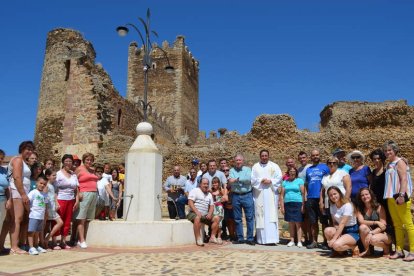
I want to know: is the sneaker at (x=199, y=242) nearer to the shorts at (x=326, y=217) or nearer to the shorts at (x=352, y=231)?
the shorts at (x=326, y=217)

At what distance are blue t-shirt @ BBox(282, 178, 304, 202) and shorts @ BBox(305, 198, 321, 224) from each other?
0.21 metres

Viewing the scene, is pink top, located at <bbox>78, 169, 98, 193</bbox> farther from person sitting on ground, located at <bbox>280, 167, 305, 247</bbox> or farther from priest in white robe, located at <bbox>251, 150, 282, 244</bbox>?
person sitting on ground, located at <bbox>280, 167, 305, 247</bbox>

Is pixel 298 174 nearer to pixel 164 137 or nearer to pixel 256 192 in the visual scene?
pixel 256 192

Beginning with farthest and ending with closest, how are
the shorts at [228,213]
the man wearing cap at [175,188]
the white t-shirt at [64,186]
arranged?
the man wearing cap at [175,188], the shorts at [228,213], the white t-shirt at [64,186]

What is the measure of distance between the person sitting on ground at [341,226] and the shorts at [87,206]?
413cm

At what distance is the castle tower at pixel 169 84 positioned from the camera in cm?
3878

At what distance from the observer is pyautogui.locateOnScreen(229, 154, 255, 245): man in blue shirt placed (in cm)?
773

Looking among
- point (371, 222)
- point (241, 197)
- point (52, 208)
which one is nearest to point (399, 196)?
point (371, 222)

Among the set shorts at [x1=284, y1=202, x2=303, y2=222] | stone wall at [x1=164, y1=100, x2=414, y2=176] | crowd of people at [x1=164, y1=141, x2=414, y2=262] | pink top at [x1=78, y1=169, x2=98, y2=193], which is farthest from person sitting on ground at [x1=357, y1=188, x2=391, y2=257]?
stone wall at [x1=164, y1=100, x2=414, y2=176]

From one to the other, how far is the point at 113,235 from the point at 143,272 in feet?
6.82

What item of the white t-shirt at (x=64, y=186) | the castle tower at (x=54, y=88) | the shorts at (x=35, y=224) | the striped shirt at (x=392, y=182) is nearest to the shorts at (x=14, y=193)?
the shorts at (x=35, y=224)

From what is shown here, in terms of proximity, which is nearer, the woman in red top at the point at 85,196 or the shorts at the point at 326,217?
the shorts at the point at 326,217

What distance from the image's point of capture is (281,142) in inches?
765

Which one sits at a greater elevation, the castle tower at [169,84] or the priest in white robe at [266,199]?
the castle tower at [169,84]
